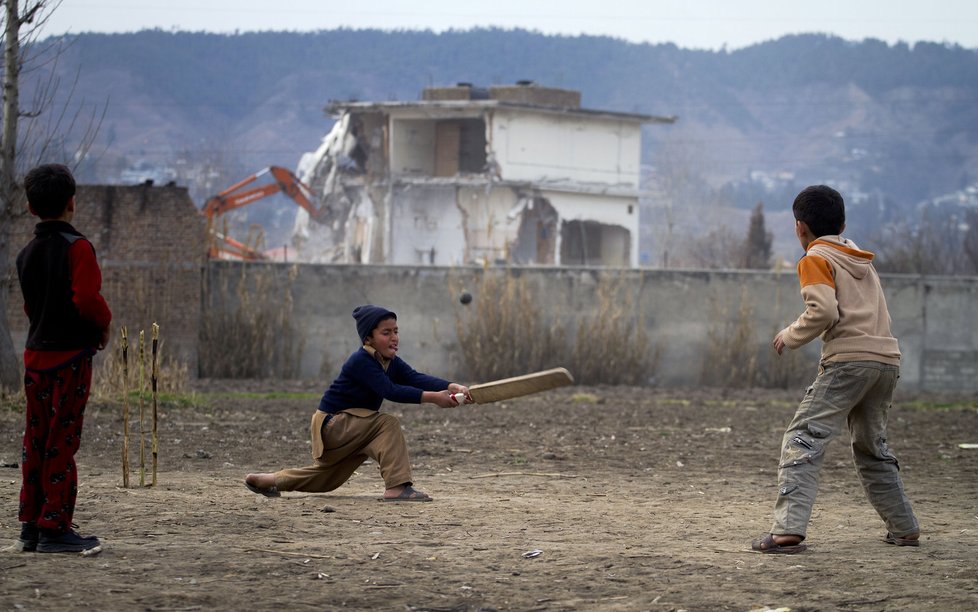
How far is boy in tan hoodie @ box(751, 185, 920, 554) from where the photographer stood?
6406mm

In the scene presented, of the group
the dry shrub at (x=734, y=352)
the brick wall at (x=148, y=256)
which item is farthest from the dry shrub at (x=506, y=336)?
the brick wall at (x=148, y=256)

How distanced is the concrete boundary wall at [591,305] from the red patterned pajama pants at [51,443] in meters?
14.4

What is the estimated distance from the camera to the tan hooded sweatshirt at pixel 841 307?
6391 millimetres

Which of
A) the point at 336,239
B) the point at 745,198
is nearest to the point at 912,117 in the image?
the point at 745,198

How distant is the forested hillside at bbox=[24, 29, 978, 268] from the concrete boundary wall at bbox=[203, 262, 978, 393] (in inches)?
3060

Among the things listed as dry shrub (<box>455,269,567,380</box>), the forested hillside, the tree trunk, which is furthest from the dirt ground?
the forested hillside

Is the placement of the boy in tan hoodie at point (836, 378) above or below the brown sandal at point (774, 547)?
above

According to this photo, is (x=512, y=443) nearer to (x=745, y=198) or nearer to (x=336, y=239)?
(x=336, y=239)

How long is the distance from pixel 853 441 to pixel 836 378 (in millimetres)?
453

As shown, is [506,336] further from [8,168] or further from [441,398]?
[441,398]

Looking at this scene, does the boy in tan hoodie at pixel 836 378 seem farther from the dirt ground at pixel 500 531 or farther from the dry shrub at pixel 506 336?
the dry shrub at pixel 506 336

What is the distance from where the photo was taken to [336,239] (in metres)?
53.8

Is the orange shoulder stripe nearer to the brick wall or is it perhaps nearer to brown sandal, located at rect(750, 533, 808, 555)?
brown sandal, located at rect(750, 533, 808, 555)

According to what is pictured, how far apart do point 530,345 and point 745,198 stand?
313 feet
